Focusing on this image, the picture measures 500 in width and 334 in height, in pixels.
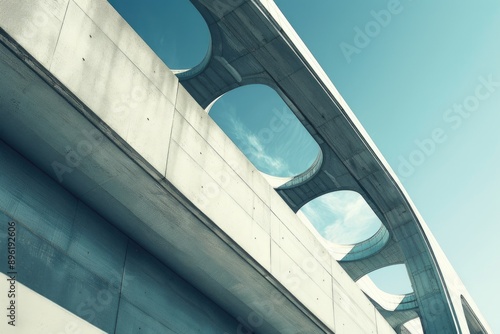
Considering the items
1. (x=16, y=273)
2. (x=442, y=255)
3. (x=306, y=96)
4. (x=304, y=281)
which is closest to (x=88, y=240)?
(x=16, y=273)

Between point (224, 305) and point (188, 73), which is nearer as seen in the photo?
point (224, 305)

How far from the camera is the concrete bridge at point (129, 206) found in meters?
5.63

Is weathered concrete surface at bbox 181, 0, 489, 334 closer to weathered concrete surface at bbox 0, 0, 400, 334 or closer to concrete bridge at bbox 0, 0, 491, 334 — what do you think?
concrete bridge at bbox 0, 0, 491, 334

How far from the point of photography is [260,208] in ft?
28.9

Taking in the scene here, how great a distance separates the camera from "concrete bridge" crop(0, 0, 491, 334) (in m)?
5.63

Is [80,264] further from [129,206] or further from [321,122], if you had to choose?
[321,122]

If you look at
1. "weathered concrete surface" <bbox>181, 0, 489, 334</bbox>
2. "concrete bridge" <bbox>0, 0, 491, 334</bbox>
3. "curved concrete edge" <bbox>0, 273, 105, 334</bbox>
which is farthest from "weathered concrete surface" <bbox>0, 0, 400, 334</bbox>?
"weathered concrete surface" <bbox>181, 0, 489, 334</bbox>

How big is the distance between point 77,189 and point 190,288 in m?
2.87

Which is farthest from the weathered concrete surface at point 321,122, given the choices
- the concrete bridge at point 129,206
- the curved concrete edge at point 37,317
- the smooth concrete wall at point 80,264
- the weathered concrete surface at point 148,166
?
the curved concrete edge at point 37,317

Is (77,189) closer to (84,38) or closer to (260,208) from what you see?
(84,38)

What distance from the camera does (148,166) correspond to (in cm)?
633

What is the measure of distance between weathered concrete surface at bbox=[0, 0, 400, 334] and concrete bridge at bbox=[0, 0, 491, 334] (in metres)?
0.02

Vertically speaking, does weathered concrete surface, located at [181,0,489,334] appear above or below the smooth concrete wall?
below

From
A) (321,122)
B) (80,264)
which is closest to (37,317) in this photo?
(80,264)
